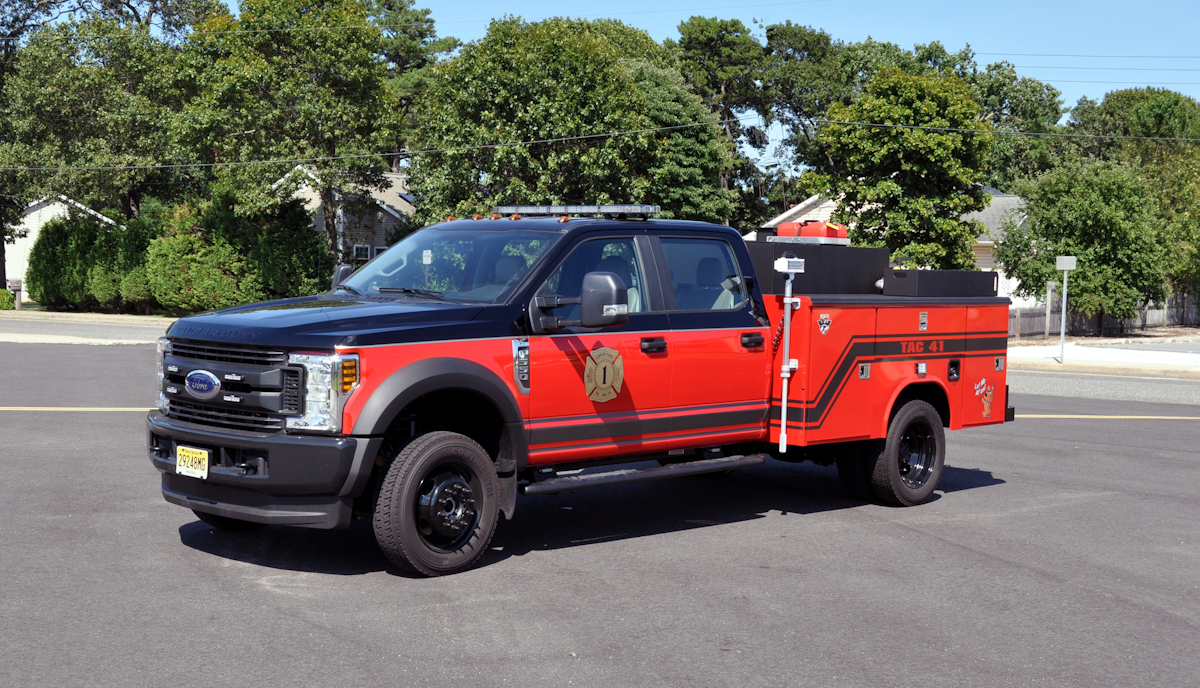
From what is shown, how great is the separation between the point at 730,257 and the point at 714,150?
45413 millimetres

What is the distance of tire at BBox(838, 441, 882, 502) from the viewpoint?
29.8 ft

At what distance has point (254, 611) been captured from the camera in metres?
5.79

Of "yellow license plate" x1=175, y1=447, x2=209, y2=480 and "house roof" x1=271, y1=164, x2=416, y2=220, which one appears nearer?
"yellow license plate" x1=175, y1=447, x2=209, y2=480

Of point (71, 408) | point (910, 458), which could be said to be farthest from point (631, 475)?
point (71, 408)

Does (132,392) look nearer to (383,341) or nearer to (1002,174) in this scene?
(383,341)

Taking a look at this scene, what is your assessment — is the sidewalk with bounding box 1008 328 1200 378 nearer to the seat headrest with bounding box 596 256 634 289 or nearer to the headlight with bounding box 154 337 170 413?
the seat headrest with bounding box 596 256 634 289

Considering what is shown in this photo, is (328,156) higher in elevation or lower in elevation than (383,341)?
higher

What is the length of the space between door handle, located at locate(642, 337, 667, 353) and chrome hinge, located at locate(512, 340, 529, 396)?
2.96 ft

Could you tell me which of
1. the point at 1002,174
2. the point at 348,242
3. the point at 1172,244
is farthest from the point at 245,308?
the point at 1002,174

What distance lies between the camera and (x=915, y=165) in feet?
121

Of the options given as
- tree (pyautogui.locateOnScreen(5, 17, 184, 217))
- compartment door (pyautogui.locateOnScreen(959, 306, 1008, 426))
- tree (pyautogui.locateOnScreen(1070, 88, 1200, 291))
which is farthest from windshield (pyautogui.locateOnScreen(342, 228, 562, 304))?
tree (pyautogui.locateOnScreen(1070, 88, 1200, 291))

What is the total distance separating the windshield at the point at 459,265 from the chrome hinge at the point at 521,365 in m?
0.31

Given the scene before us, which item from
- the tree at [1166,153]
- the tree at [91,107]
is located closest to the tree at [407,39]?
the tree at [91,107]

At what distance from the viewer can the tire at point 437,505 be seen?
6.34m
